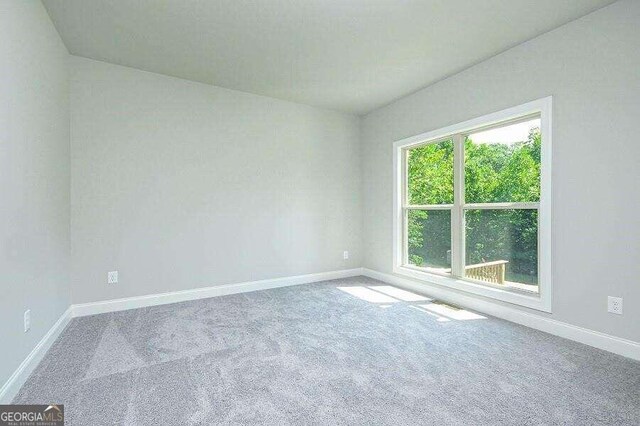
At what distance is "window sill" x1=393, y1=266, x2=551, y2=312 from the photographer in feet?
8.73

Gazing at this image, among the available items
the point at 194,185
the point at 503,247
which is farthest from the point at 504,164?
the point at 194,185

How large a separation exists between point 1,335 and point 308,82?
3373 millimetres

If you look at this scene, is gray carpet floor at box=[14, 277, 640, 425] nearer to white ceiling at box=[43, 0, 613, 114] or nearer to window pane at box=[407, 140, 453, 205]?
window pane at box=[407, 140, 453, 205]

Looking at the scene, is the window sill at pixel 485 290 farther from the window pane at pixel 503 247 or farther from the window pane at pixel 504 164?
the window pane at pixel 504 164

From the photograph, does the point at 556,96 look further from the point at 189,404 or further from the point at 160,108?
the point at 160,108

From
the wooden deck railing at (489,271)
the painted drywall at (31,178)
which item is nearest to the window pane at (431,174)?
the wooden deck railing at (489,271)

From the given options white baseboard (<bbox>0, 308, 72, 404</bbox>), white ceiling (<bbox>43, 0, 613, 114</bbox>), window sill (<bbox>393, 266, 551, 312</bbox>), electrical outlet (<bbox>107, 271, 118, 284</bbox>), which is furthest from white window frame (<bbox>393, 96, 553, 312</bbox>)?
white baseboard (<bbox>0, 308, 72, 404</bbox>)

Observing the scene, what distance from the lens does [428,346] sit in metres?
2.35

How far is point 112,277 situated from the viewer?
10.3 ft

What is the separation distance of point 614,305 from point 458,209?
5.14 feet

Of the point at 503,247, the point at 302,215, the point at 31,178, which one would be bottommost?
the point at 503,247

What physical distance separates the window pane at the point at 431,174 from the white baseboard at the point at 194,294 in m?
1.68

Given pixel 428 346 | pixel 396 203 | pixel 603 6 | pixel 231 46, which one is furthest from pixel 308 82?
pixel 428 346

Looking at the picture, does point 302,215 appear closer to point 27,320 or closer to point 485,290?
point 485,290
